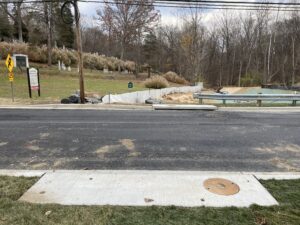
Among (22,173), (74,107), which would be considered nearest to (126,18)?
(74,107)

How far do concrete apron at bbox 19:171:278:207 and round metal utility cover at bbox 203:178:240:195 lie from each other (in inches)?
2.6

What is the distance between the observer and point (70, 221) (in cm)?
293

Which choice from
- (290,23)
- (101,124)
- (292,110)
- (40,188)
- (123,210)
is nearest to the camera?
(123,210)

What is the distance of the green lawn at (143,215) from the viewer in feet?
9.65

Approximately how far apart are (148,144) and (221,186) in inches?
102

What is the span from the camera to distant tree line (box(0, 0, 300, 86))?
1432 inches

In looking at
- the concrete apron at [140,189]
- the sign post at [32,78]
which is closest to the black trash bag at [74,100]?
the sign post at [32,78]

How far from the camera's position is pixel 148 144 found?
6.27m

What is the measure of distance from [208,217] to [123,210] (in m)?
1.03

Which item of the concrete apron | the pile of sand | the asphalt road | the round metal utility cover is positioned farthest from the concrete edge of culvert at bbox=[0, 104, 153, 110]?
the round metal utility cover

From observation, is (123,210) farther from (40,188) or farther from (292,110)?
(292,110)

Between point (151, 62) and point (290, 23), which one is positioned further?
point (151, 62)

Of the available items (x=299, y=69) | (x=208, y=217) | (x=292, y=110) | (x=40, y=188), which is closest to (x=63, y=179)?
(x=40, y=188)

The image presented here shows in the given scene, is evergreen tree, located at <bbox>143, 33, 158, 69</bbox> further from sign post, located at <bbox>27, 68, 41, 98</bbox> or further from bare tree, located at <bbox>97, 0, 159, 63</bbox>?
sign post, located at <bbox>27, 68, 41, 98</bbox>
